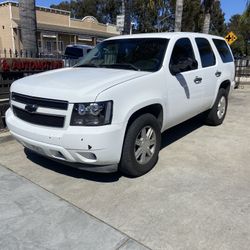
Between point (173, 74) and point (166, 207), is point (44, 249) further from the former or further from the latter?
point (173, 74)

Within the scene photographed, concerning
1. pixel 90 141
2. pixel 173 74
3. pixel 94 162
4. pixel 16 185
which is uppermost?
pixel 173 74

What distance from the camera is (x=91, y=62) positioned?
17.0ft

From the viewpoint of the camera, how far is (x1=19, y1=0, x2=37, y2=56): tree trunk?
23.4 ft

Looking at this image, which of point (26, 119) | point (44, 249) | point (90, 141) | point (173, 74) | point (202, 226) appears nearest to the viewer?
point (44, 249)

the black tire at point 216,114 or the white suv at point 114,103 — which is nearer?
the white suv at point 114,103

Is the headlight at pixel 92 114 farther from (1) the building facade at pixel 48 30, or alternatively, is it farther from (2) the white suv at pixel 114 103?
(1) the building facade at pixel 48 30

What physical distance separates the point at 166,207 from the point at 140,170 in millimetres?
792

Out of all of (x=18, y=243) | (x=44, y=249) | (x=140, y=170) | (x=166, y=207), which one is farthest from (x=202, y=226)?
(x=18, y=243)

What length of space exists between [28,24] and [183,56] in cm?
410

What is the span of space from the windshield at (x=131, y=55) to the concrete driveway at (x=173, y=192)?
150 centimetres

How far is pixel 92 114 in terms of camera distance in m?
3.48

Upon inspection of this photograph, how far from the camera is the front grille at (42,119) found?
3613mm

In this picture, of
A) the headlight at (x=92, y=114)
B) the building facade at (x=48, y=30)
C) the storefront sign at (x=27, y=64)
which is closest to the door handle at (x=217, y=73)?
the headlight at (x=92, y=114)

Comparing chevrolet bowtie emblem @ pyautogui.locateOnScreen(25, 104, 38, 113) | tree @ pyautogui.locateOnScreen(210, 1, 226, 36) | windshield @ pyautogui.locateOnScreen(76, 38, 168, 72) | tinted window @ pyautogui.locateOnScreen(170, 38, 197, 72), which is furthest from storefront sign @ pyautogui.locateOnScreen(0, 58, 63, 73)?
tree @ pyautogui.locateOnScreen(210, 1, 226, 36)
